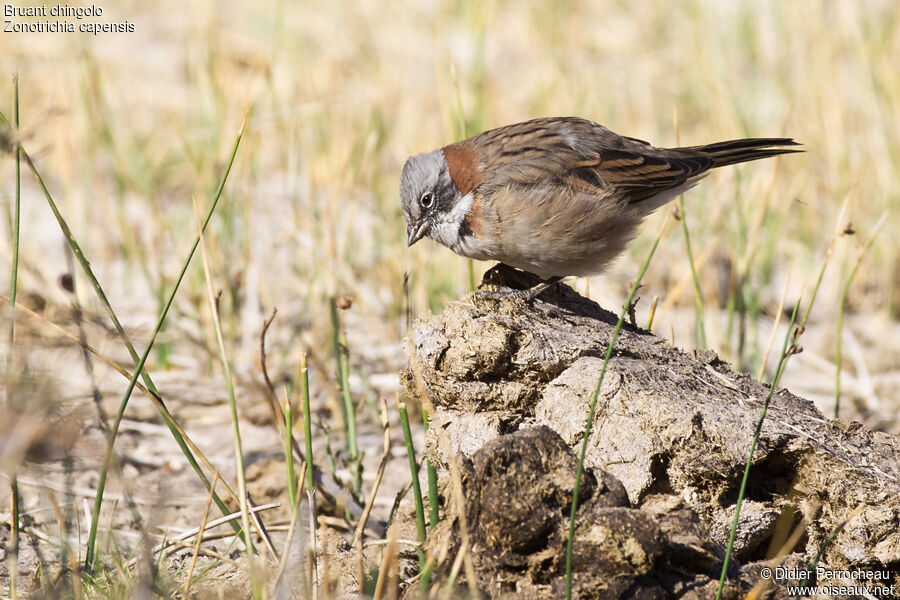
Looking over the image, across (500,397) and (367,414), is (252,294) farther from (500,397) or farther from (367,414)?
(500,397)

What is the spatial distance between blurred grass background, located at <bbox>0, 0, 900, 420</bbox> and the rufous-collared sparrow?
10.1 inches

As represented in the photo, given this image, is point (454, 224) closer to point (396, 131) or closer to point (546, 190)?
point (546, 190)

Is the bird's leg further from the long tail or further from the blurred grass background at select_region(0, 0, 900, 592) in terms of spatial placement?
the long tail

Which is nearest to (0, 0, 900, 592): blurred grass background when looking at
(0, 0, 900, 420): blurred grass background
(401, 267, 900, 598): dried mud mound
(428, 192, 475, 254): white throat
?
(0, 0, 900, 420): blurred grass background

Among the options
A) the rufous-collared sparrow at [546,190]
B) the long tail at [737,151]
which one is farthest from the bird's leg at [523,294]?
the long tail at [737,151]

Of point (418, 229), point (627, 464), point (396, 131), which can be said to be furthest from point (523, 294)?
point (396, 131)

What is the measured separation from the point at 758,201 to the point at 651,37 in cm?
388

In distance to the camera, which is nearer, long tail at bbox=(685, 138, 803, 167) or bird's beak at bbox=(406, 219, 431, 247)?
bird's beak at bbox=(406, 219, 431, 247)

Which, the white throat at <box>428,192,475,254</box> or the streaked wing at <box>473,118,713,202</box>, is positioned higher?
the streaked wing at <box>473,118,713,202</box>

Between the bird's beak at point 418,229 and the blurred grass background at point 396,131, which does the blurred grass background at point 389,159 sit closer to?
the blurred grass background at point 396,131

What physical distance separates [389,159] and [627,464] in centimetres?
546

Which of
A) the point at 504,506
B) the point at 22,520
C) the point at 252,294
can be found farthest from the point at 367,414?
the point at 504,506

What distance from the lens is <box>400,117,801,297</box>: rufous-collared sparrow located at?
159 inches

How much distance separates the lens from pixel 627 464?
277cm
